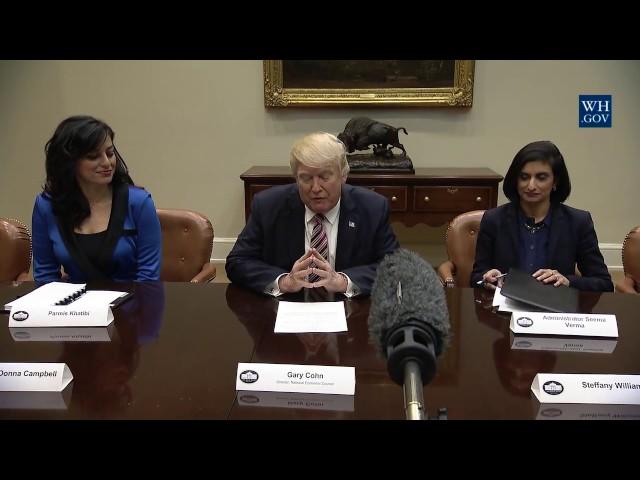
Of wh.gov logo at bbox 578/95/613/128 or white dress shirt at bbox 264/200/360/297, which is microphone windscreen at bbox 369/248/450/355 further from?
wh.gov logo at bbox 578/95/613/128

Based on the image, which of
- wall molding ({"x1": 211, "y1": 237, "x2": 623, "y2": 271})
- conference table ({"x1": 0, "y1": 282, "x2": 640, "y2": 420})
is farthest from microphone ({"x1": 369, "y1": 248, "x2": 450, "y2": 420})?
wall molding ({"x1": 211, "y1": 237, "x2": 623, "y2": 271})

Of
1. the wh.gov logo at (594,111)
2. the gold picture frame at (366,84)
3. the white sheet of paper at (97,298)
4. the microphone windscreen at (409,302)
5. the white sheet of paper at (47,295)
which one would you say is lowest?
the white sheet of paper at (97,298)

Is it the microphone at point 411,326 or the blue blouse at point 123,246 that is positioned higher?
the microphone at point 411,326

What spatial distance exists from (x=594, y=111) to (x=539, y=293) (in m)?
3.34

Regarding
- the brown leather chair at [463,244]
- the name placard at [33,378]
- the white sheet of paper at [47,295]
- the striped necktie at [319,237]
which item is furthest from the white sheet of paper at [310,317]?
the brown leather chair at [463,244]

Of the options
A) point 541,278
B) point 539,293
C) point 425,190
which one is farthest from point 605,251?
point 539,293

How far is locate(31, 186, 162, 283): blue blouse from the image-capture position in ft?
7.41

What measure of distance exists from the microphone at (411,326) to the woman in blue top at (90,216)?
170cm

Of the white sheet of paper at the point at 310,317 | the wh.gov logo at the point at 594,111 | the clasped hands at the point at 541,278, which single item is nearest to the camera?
the white sheet of paper at the point at 310,317

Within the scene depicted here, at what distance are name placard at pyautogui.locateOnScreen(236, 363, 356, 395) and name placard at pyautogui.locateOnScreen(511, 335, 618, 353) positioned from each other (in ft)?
1.68

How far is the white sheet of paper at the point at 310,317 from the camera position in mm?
1574

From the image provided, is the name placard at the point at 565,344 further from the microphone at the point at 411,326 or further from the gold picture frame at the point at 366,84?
the gold picture frame at the point at 366,84

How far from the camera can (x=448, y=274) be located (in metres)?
2.52

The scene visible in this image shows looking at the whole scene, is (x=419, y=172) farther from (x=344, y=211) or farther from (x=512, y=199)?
(x=344, y=211)
